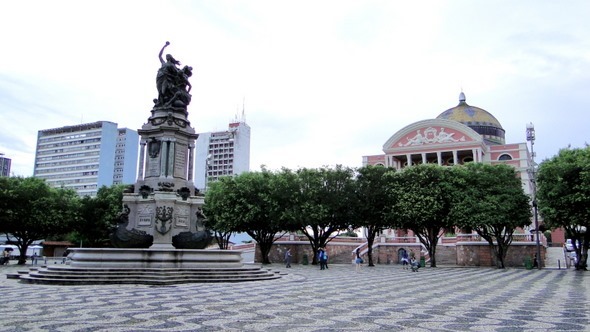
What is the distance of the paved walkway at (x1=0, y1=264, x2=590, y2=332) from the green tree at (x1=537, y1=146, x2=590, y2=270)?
16949 mm

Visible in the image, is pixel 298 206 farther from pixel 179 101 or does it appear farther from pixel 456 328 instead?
pixel 456 328

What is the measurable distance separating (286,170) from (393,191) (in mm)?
9344

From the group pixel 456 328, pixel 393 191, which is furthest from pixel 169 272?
pixel 393 191

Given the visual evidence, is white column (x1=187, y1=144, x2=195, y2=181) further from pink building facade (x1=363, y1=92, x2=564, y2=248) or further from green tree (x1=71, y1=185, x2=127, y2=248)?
pink building facade (x1=363, y1=92, x2=564, y2=248)

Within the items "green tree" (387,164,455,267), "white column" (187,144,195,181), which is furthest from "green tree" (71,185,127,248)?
"green tree" (387,164,455,267)

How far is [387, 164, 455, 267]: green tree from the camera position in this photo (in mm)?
38344

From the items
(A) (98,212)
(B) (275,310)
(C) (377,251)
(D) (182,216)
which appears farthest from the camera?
(C) (377,251)

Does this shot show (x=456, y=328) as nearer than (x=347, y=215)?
Yes

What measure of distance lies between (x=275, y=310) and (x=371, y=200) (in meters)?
29.8

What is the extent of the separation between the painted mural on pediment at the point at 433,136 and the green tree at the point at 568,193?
1339 inches

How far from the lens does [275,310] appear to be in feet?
35.8

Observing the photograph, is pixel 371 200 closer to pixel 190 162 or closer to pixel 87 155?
pixel 190 162

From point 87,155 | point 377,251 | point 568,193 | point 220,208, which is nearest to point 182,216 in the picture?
point 220,208

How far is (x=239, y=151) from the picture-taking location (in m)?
138
